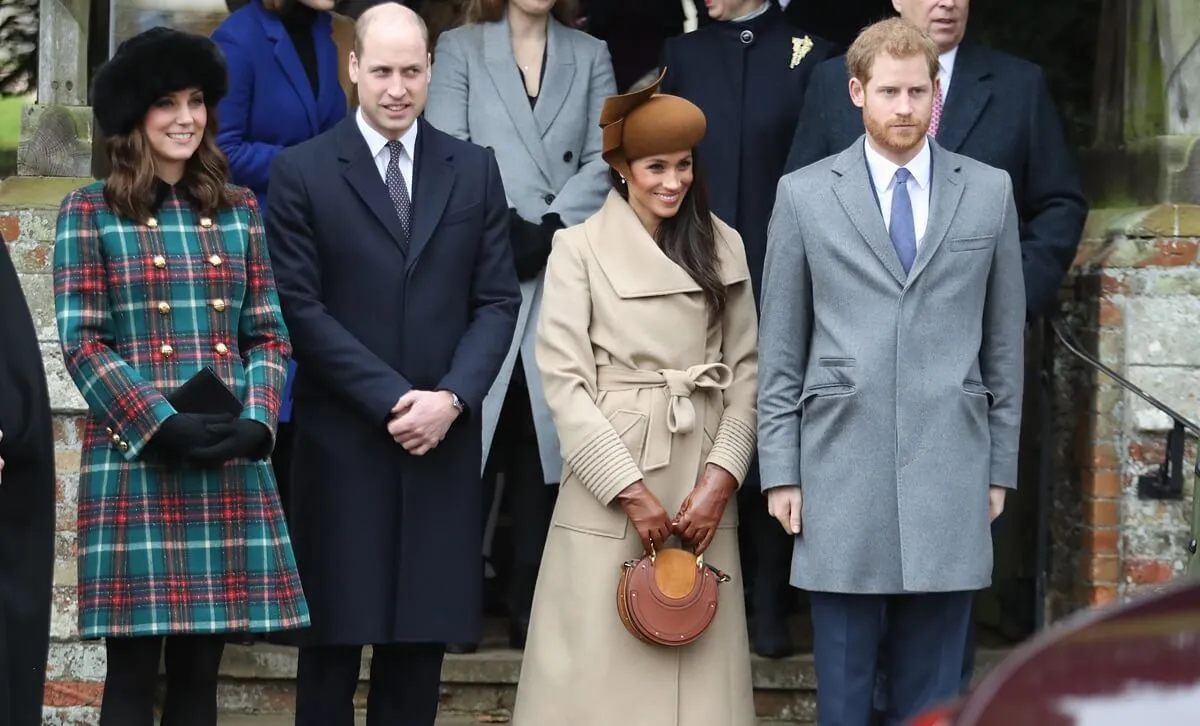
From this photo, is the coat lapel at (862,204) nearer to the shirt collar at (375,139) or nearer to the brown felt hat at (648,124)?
the brown felt hat at (648,124)

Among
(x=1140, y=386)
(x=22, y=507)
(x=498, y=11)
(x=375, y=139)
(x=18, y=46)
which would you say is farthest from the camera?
(x=18, y=46)

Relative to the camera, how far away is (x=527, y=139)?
6.14 m

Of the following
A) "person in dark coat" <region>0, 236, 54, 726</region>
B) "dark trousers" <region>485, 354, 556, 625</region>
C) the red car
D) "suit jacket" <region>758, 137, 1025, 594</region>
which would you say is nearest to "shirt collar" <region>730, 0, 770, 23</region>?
"dark trousers" <region>485, 354, 556, 625</region>

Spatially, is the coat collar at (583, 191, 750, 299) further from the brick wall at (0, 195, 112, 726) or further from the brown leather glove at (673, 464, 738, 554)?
the brick wall at (0, 195, 112, 726)

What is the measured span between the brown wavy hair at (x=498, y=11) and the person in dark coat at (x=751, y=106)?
37cm

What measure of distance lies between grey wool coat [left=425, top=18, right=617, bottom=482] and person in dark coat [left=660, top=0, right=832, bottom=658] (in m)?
0.29

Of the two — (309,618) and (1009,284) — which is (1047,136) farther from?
(309,618)

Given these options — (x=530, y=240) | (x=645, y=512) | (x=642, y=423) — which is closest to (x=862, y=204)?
(x=642, y=423)

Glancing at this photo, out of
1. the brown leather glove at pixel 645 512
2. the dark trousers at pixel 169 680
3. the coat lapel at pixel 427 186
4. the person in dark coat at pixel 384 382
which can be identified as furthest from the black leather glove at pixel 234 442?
the brown leather glove at pixel 645 512

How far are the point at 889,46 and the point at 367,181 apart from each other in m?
1.33

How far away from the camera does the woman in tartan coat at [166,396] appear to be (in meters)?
4.71

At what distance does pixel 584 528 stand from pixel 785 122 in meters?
1.60

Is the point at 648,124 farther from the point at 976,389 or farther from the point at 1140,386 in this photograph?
the point at 1140,386

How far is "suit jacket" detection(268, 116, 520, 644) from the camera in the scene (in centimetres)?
512
